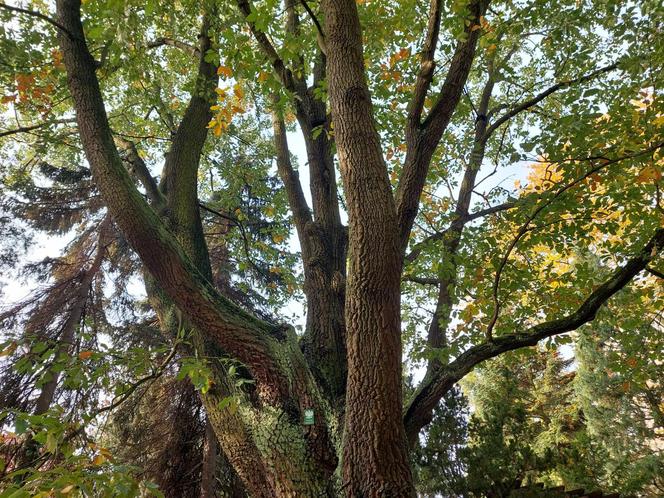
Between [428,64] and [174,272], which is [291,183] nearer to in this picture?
[174,272]

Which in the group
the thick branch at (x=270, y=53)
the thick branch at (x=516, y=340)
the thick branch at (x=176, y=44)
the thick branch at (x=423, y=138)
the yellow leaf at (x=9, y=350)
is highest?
the thick branch at (x=176, y=44)

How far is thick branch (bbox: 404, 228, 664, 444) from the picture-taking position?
3.03 m

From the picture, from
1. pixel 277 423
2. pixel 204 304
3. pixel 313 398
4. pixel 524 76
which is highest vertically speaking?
pixel 524 76

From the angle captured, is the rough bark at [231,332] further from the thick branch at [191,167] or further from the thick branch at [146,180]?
the thick branch at [146,180]

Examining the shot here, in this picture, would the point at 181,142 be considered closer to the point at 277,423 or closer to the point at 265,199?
the point at 277,423

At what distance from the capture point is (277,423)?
2977 mm

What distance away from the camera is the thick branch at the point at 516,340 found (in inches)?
→ 119

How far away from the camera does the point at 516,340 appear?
317 cm

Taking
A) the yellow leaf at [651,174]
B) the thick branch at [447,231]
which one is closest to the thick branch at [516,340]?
the yellow leaf at [651,174]

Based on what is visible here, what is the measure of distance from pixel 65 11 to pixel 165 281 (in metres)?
2.47

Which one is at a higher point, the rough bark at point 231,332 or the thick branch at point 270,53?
the thick branch at point 270,53

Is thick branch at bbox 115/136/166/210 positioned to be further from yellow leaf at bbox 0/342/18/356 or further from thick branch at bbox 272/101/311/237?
yellow leaf at bbox 0/342/18/356

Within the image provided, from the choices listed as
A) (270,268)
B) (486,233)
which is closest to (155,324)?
(270,268)

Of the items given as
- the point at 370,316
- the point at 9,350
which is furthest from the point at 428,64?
the point at 9,350
